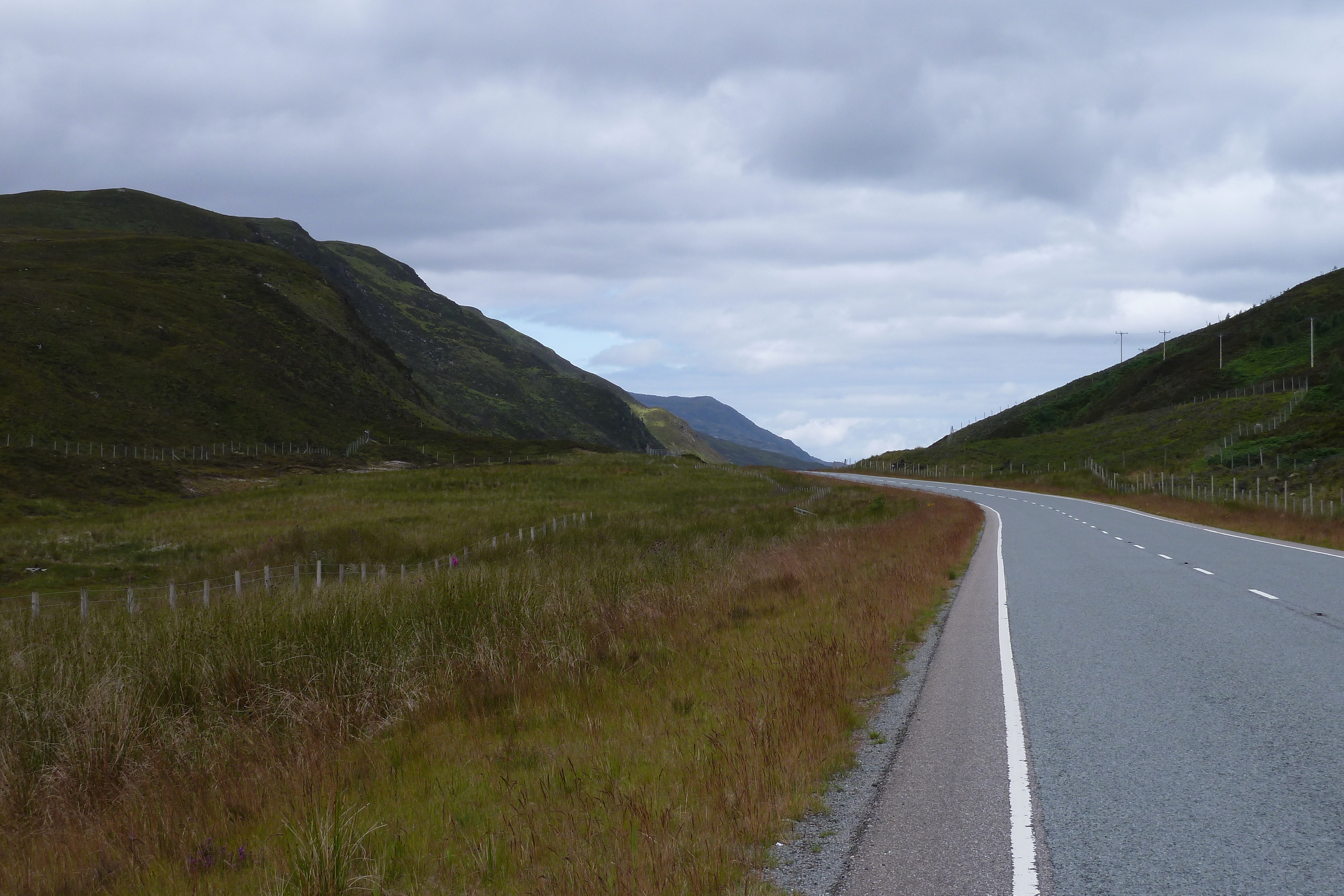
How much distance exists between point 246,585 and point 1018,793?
1976cm

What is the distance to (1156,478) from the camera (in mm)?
67125

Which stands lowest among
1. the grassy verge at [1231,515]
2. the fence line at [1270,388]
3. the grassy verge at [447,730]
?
the grassy verge at [447,730]

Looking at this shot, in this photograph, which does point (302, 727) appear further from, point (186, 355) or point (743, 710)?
point (186, 355)

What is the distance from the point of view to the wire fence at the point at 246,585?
15.2 metres

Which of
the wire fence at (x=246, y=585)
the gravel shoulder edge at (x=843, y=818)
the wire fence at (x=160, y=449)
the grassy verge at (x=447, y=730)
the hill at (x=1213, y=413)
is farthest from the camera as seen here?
the wire fence at (x=160, y=449)

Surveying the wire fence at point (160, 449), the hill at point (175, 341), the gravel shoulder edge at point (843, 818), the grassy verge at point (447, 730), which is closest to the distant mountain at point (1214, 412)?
the grassy verge at point (447, 730)

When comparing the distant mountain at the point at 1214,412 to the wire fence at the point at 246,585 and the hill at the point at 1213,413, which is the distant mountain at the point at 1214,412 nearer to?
the hill at the point at 1213,413

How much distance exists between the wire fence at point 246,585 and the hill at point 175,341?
52725 mm

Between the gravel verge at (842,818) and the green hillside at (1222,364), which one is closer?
the gravel verge at (842,818)

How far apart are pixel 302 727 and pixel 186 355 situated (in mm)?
93955

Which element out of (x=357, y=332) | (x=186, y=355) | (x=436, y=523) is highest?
(x=357, y=332)

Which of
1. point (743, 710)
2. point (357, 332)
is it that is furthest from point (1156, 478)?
point (357, 332)

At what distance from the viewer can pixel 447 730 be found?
25.1 ft

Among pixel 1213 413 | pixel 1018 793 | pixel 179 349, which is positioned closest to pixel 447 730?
pixel 1018 793
